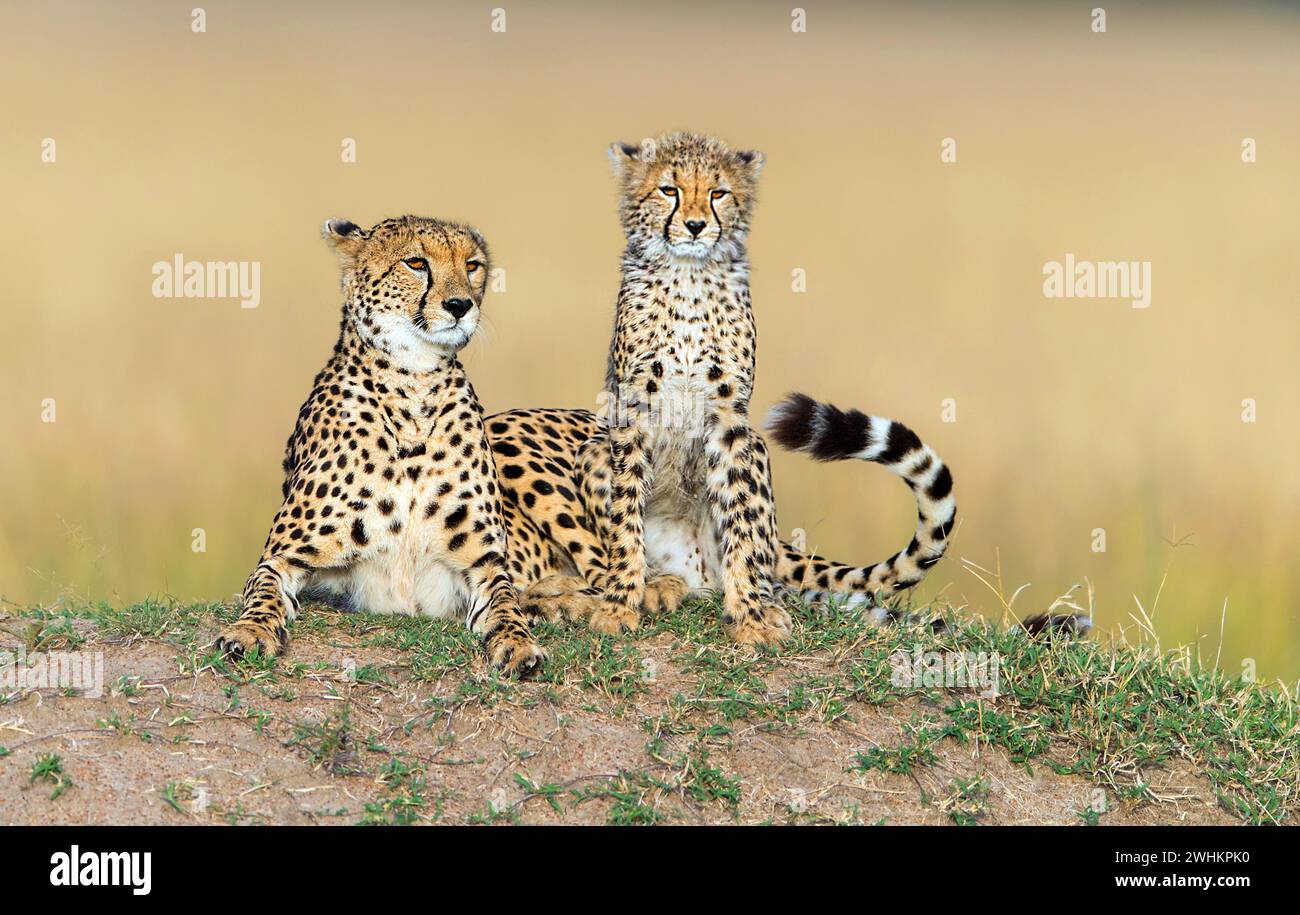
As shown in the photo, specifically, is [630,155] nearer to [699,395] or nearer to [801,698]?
[699,395]

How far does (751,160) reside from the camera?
5.66 meters

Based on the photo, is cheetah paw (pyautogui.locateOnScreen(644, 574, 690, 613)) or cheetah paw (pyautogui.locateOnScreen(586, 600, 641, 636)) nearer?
cheetah paw (pyautogui.locateOnScreen(586, 600, 641, 636))

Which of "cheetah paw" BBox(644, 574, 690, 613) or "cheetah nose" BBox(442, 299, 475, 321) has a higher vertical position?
"cheetah nose" BBox(442, 299, 475, 321)

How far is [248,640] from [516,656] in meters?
0.81

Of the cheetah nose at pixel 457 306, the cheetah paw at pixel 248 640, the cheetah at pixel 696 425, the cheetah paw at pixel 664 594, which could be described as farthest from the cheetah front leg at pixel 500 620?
the cheetah nose at pixel 457 306

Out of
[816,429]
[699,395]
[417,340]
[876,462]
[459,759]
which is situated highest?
[417,340]

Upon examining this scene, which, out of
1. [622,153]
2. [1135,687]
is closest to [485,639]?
[622,153]

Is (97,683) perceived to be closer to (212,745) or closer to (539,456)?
(212,745)

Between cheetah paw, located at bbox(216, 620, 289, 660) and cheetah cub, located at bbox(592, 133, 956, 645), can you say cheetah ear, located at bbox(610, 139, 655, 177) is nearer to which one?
cheetah cub, located at bbox(592, 133, 956, 645)

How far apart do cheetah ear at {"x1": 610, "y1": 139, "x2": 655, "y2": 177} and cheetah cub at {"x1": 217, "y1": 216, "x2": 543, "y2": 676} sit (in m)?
0.55

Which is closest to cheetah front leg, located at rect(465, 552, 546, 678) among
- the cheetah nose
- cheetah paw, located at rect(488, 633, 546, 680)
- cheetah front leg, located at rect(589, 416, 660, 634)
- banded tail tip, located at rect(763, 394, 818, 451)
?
cheetah paw, located at rect(488, 633, 546, 680)

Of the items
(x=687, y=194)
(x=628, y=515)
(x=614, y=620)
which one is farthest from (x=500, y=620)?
(x=687, y=194)

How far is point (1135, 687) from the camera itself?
207 inches

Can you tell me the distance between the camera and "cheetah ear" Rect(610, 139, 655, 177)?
18.3ft
